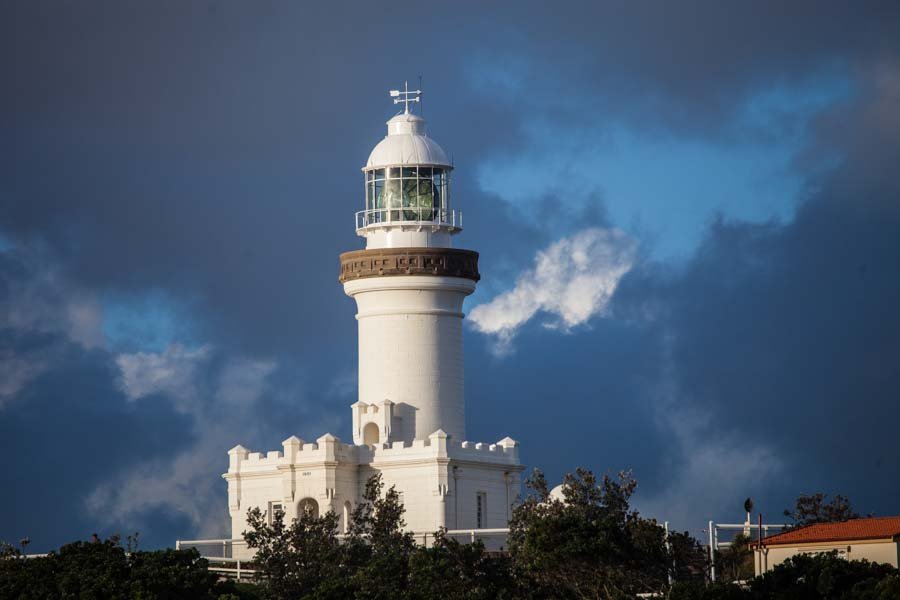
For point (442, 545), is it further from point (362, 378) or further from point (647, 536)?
point (362, 378)

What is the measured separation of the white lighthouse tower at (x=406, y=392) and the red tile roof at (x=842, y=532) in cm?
1385

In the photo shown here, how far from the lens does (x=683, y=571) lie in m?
66.2

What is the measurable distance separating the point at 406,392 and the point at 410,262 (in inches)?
176

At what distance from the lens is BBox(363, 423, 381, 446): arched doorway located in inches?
3189

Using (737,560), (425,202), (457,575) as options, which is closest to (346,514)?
(425,202)

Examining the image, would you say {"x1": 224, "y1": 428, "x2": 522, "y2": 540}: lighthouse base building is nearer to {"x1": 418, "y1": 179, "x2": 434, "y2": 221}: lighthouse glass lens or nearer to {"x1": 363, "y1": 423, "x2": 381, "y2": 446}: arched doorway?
{"x1": 363, "y1": 423, "x2": 381, "y2": 446}: arched doorway

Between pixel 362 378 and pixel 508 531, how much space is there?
10.6 meters

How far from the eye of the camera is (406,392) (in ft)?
267

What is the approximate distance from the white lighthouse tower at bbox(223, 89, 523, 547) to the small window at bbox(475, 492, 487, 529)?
1.3 inches

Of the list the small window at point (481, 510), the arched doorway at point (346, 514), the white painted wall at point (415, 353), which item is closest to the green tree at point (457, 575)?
the small window at point (481, 510)

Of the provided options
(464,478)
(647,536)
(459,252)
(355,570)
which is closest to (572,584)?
(647,536)

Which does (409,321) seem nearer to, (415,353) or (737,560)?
(415,353)

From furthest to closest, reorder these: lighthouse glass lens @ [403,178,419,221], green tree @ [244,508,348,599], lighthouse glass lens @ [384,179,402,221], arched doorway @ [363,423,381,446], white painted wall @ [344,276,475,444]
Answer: lighthouse glass lens @ [384,179,402,221] < lighthouse glass lens @ [403,178,419,221] < white painted wall @ [344,276,475,444] < arched doorway @ [363,423,381,446] < green tree @ [244,508,348,599]

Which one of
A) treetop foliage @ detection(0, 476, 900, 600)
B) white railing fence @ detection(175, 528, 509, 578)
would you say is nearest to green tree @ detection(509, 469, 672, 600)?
treetop foliage @ detection(0, 476, 900, 600)
